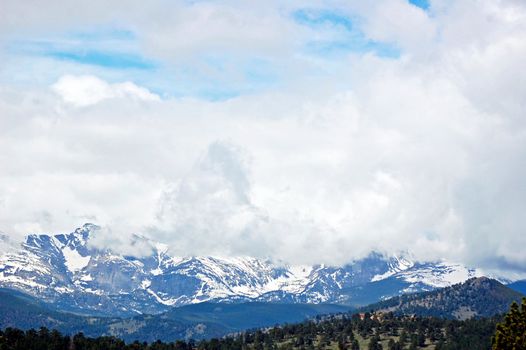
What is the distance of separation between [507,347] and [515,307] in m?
9.08

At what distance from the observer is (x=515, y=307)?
585 feet

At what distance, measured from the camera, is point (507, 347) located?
174875mm
